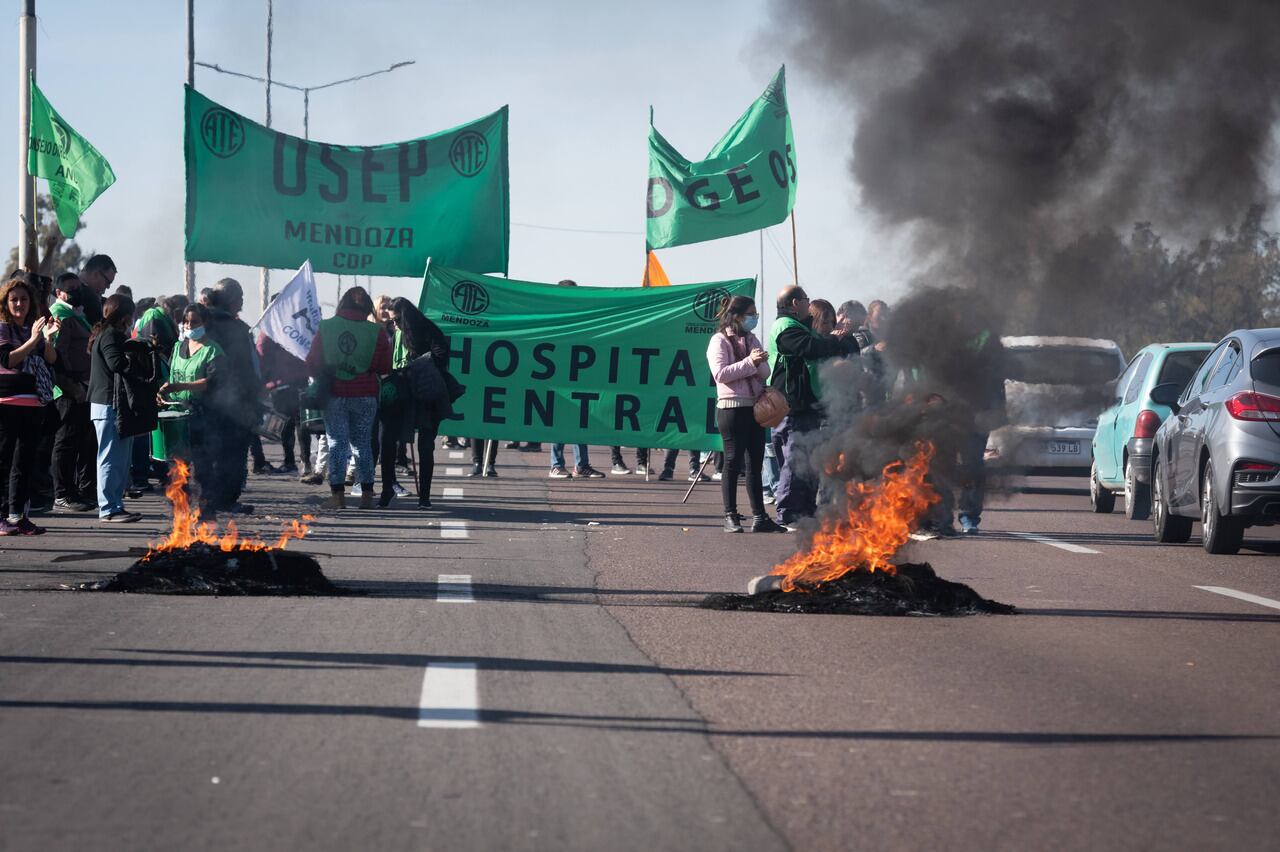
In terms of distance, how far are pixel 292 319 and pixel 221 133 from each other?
8.83 feet

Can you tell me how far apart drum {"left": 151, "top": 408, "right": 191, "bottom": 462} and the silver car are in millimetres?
8306

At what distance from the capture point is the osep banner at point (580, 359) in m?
20.1

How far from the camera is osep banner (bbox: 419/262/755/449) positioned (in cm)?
2009

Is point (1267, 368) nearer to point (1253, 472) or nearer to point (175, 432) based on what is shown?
point (1253, 472)

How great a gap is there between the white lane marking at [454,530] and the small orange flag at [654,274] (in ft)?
30.3

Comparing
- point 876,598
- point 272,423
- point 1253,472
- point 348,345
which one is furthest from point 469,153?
point 876,598

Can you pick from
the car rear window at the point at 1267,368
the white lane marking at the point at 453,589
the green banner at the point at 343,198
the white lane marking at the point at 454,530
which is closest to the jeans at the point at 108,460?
the white lane marking at the point at 454,530

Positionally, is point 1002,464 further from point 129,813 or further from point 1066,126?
point 129,813

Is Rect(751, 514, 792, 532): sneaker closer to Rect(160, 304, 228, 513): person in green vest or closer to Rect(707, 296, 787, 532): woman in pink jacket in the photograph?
Rect(707, 296, 787, 532): woman in pink jacket

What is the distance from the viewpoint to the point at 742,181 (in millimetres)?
21844

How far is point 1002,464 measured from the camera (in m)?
11.7

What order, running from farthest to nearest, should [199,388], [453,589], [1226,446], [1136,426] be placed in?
1. [1136,426]
2. [199,388]
3. [1226,446]
4. [453,589]

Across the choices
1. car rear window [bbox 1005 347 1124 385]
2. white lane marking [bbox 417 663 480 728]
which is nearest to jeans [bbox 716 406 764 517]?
car rear window [bbox 1005 347 1124 385]

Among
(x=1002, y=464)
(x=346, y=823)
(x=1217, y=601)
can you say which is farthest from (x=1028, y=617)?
(x=346, y=823)
